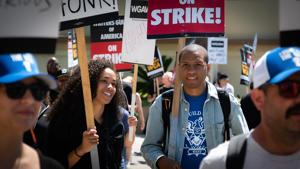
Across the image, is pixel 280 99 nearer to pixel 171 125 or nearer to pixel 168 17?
pixel 171 125

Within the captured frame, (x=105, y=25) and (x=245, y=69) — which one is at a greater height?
(x=105, y=25)

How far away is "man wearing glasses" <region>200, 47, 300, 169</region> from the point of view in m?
2.45

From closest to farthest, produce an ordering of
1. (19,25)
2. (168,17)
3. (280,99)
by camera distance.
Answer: (19,25) → (280,99) → (168,17)

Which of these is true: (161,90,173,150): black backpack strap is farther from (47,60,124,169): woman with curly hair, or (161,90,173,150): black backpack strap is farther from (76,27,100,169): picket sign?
(76,27,100,169): picket sign

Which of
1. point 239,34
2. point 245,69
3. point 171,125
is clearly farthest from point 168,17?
point 239,34

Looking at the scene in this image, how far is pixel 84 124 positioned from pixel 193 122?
3.12ft

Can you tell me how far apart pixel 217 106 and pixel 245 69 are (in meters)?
7.81

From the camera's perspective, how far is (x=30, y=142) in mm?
4316

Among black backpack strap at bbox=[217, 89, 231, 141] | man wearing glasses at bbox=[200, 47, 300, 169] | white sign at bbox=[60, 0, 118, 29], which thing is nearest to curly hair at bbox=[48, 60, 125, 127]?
white sign at bbox=[60, 0, 118, 29]

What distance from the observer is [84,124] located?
4.19 metres

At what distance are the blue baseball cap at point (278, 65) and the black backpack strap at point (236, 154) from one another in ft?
1.05

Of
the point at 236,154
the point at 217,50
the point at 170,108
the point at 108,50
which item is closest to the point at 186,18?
the point at 170,108

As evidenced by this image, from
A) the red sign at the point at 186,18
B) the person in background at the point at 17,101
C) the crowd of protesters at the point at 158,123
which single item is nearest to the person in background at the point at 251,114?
the crowd of protesters at the point at 158,123

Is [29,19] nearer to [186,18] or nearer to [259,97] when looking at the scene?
[259,97]
